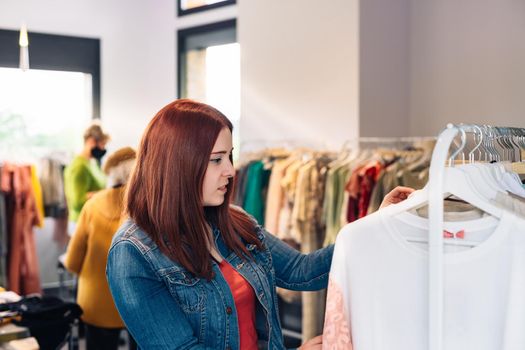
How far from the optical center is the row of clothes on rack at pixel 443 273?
142cm

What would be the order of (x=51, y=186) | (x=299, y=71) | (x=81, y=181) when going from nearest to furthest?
(x=299, y=71)
(x=81, y=181)
(x=51, y=186)

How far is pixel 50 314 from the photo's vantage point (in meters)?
3.18

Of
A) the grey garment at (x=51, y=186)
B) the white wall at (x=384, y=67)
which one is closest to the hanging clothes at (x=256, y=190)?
the white wall at (x=384, y=67)

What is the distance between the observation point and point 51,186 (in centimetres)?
593

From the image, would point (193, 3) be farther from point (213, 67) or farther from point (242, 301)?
point (242, 301)

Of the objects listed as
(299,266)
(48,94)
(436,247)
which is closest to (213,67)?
(48,94)

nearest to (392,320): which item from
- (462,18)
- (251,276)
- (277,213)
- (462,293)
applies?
(462,293)

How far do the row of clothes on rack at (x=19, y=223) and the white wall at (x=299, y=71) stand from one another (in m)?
1.74

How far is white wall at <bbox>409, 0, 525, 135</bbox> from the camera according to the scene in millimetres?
4160

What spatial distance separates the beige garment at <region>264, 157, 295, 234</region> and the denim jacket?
7.19ft

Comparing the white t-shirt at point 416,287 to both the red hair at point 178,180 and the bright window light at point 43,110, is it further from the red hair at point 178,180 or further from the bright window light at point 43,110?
the bright window light at point 43,110

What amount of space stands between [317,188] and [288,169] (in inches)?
8.4

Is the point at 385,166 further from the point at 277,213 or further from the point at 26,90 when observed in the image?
the point at 26,90

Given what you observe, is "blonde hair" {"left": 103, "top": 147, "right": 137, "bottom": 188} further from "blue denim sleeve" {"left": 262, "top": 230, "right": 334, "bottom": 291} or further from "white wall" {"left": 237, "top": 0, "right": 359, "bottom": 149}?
"blue denim sleeve" {"left": 262, "top": 230, "right": 334, "bottom": 291}
